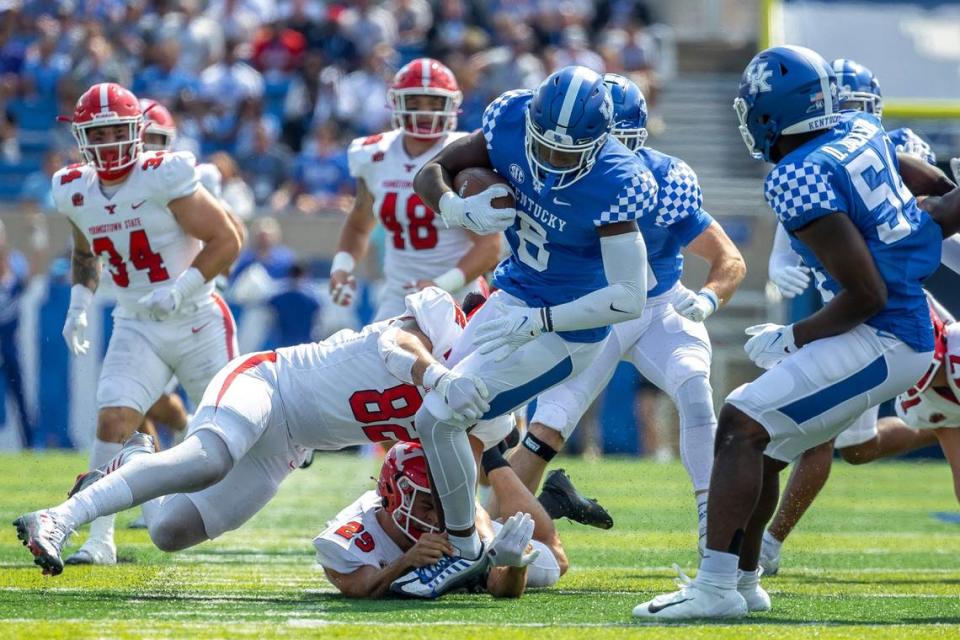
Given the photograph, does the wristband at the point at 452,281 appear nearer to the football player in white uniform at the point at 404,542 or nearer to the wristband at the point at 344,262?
the wristband at the point at 344,262

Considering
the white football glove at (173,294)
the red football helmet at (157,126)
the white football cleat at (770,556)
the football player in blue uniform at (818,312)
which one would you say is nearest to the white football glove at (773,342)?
the football player in blue uniform at (818,312)

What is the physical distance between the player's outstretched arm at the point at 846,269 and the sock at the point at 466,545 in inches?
50.8

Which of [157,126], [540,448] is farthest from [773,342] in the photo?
[157,126]

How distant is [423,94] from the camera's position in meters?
6.97

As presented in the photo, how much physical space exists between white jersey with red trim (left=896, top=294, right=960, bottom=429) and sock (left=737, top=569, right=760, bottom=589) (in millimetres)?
1356

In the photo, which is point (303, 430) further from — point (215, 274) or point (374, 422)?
point (215, 274)

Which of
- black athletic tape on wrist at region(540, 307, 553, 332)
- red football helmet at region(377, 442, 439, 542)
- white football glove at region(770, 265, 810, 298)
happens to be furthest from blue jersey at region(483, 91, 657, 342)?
white football glove at region(770, 265, 810, 298)

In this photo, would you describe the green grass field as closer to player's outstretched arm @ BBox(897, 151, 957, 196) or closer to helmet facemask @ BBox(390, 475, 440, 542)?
helmet facemask @ BBox(390, 475, 440, 542)

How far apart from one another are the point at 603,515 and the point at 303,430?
1.32 m

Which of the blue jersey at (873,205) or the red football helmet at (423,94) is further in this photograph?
the red football helmet at (423,94)

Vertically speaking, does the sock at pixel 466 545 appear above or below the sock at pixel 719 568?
below

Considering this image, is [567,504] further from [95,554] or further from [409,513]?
[95,554]

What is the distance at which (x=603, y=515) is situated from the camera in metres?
5.67

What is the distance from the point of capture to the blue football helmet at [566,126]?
14.6ft
